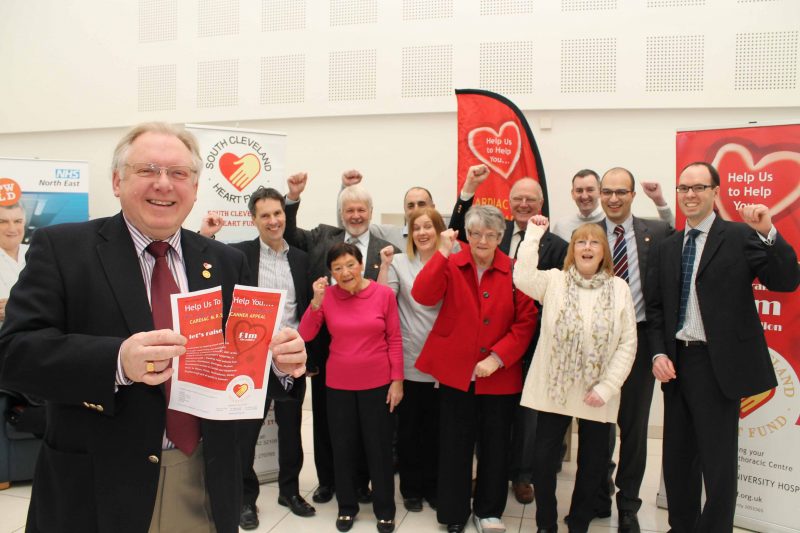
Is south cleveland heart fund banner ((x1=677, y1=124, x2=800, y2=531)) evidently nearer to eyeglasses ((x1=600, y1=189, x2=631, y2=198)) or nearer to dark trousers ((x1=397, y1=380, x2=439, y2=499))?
eyeglasses ((x1=600, y1=189, x2=631, y2=198))

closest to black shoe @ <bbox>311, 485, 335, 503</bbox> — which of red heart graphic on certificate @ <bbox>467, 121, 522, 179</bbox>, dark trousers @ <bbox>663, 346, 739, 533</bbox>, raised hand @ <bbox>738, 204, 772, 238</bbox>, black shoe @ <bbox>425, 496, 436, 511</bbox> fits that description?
black shoe @ <bbox>425, 496, 436, 511</bbox>

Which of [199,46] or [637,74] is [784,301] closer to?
[637,74]

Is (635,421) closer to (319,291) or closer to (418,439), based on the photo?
(418,439)

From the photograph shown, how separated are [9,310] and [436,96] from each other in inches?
183

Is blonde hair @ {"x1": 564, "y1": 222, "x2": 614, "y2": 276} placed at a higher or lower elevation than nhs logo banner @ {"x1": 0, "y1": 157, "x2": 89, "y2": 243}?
lower

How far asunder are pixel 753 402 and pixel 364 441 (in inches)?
83.8

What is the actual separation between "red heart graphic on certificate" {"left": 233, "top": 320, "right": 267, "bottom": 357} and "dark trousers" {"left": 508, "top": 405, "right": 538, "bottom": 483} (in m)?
2.57

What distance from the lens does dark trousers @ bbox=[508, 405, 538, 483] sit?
3.63 m

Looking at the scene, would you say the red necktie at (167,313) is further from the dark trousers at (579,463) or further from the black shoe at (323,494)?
the black shoe at (323,494)

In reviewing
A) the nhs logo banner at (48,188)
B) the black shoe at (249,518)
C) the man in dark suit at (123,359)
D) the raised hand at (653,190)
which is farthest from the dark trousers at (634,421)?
Result: the nhs logo banner at (48,188)

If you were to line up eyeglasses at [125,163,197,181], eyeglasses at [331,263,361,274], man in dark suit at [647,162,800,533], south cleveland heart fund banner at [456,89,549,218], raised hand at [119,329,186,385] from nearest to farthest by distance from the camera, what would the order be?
raised hand at [119,329,186,385] < eyeglasses at [125,163,197,181] < man in dark suit at [647,162,800,533] < eyeglasses at [331,263,361,274] < south cleveland heart fund banner at [456,89,549,218]

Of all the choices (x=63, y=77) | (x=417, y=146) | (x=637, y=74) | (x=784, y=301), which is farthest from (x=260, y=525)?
(x=63, y=77)

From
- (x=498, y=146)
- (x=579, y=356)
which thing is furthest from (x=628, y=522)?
(x=498, y=146)

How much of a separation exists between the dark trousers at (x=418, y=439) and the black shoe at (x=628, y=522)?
3.44ft
